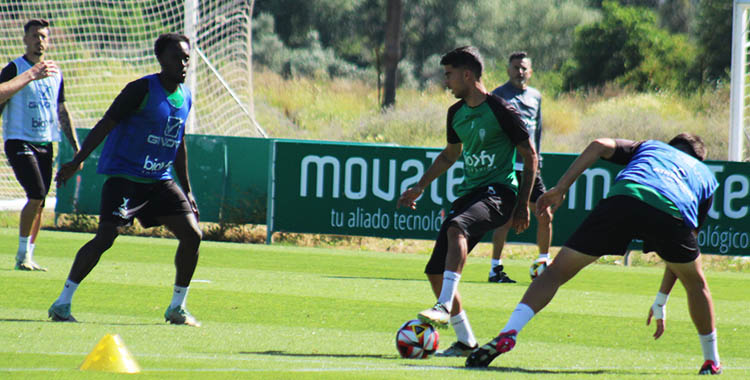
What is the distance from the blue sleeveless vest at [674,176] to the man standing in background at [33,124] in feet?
19.2

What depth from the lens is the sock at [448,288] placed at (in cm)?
674

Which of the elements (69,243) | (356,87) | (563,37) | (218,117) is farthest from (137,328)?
(563,37)

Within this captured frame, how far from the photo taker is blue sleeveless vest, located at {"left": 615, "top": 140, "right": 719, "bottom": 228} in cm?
652

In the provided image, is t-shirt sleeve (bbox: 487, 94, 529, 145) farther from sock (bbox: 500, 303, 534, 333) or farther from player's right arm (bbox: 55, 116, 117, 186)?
player's right arm (bbox: 55, 116, 117, 186)

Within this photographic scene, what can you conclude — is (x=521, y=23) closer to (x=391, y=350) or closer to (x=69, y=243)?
(x=69, y=243)

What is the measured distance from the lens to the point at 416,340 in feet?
22.6

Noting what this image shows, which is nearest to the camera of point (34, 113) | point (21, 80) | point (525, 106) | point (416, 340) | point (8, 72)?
point (416, 340)

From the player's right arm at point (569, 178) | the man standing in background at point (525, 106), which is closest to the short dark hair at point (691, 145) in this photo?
Answer: the player's right arm at point (569, 178)

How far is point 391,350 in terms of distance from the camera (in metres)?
7.41

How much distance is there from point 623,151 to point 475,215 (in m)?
1.03

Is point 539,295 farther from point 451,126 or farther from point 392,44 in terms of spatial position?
point 392,44

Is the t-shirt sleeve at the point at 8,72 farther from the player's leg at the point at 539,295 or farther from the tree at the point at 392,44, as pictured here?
the tree at the point at 392,44

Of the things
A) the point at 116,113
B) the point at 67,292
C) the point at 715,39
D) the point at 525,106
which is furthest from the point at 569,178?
the point at 715,39

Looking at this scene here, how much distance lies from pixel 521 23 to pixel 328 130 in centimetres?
1844
